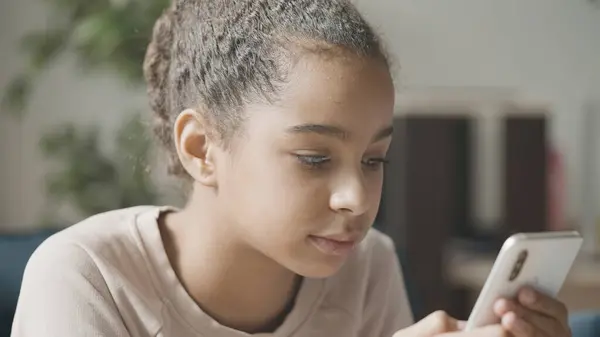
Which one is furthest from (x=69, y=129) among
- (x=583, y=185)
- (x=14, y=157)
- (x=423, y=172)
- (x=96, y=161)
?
(x=583, y=185)

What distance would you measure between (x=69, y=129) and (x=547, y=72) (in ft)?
4.54

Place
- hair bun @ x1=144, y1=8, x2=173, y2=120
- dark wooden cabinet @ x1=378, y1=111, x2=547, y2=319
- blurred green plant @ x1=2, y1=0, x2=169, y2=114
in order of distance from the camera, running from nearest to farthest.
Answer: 1. hair bun @ x1=144, y1=8, x2=173, y2=120
2. blurred green plant @ x1=2, y1=0, x2=169, y2=114
3. dark wooden cabinet @ x1=378, y1=111, x2=547, y2=319

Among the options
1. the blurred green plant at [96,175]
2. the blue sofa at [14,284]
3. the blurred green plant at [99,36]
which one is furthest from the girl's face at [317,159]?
the blurred green plant at [96,175]

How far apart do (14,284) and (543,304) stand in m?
0.64

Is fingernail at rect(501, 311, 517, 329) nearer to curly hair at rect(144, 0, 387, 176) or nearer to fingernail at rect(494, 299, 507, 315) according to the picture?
fingernail at rect(494, 299, 507, 315)

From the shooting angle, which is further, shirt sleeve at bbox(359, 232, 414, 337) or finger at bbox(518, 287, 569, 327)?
shirt sleeve at bbox(359, 232, 414, 337)

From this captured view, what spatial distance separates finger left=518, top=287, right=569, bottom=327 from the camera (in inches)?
32.3

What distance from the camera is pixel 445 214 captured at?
7.46ft

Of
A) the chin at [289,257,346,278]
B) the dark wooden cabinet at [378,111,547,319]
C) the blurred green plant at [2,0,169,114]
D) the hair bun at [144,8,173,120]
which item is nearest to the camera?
the chin at [289,257,346,278]

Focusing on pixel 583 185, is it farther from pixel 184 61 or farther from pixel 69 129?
pixel 184 61

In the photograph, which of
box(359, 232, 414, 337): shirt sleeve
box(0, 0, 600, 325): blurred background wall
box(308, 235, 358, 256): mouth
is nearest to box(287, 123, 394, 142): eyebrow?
box(308, 235, 358, 256): mouth

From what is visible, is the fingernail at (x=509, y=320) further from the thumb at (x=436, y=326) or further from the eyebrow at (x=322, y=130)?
the eyebrow at (x=322, y=130)

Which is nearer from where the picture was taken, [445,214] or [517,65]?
[445,214]

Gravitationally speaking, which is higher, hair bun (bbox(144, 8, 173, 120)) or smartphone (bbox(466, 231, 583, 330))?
hair bun (bbox(144, 8, 173, 120))
